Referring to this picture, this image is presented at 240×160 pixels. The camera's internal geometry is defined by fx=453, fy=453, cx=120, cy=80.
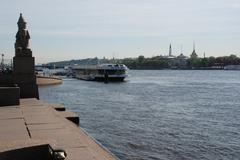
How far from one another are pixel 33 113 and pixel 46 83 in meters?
59.7

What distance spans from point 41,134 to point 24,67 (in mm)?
11481

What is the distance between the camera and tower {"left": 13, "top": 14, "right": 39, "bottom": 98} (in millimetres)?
21656

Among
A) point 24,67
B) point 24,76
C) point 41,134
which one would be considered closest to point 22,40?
point 24,67

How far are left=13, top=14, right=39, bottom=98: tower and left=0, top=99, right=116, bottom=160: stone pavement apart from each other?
4.45m

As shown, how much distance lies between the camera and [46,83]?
243 ft

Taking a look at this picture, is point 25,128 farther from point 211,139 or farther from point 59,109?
point 211,139

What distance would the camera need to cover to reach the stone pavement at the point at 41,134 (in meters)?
8.68

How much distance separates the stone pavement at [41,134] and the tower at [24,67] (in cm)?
445

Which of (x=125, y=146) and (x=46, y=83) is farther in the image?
(x=46, y=83)

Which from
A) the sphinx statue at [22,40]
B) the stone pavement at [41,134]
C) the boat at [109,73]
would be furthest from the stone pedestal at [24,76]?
the boat at [109,73]

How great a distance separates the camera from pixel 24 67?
22.0 m

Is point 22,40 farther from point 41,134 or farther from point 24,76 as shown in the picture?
point 41,134

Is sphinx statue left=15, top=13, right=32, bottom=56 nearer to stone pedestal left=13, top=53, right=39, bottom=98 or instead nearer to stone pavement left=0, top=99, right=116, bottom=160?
stone pedestal left=13, top=53, right=39, bottom=98

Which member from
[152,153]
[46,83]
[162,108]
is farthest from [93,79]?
[152,153]
